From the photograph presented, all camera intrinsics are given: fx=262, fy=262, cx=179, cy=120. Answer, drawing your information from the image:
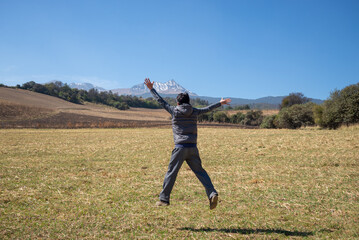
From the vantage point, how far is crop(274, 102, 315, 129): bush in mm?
47209

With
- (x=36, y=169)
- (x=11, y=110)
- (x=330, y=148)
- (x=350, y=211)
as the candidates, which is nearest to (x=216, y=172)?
(x=350, y=211)

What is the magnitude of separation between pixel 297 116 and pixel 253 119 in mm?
32047

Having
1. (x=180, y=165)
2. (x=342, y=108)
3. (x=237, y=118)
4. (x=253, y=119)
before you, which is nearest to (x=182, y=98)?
(x=180, y=165)

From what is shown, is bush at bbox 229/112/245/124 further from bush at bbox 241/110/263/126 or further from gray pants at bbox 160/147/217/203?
gray pants at bbox 160/147/217/203

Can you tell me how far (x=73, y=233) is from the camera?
5043 millimetres

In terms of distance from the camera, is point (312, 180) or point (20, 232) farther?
point (312, 180)

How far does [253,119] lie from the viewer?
8069 centimetres

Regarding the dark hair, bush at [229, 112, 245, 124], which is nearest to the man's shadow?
the dark hair

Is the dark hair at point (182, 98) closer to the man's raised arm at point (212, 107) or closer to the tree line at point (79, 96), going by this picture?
the man's raised arm at point (212, 107)

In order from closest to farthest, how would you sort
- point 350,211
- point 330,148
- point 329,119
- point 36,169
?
point 350,211 → point 36,169 → point 330,148 → point 329,119

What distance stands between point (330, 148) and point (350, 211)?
35.9 feet

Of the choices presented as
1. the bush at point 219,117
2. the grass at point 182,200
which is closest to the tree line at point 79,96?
the bush at point 219,117

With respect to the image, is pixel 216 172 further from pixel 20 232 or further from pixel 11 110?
pixel 11 110

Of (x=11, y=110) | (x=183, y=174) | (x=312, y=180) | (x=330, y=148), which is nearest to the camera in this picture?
(x=312, y=180)
